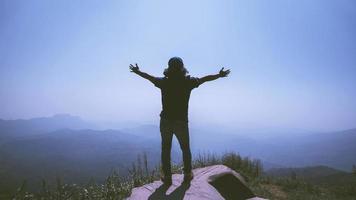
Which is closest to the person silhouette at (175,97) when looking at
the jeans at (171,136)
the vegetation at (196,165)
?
the jeans at (171,136)

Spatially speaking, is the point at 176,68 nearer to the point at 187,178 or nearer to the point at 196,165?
the point at 187,178

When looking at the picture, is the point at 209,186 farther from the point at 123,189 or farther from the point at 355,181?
the point at 355,181

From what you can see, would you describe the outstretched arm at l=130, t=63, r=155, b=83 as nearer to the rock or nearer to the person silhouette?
the person silhouette

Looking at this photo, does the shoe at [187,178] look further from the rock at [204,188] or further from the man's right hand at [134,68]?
the man's right hand at [134,68]

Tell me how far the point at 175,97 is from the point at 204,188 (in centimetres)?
203

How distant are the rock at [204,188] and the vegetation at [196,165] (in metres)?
1.25

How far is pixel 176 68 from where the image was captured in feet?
22.1

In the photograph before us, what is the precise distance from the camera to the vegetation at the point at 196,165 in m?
8.04

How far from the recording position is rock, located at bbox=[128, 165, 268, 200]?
21.0ft

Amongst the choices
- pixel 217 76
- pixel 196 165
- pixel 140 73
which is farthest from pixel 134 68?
pixel 196 165

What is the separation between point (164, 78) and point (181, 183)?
2.35m

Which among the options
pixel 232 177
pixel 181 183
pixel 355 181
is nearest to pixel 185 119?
pixel 181 183

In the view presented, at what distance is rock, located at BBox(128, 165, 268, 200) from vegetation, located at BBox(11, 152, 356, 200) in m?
1.25

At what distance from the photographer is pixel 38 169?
194 m
